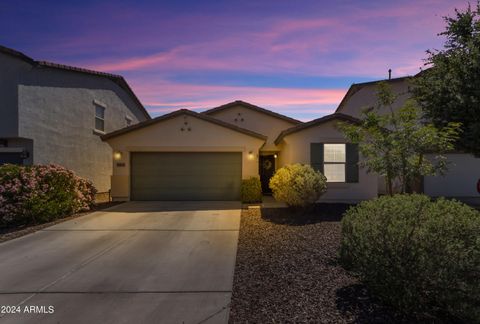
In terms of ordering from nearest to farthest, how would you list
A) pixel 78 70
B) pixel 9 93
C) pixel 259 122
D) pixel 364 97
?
pixel 9 93 → pixel 78 70 → pixel 259 122 → pixel 364 97

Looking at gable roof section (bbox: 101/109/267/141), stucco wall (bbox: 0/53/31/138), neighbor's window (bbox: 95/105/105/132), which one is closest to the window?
gable roof section (bbox: 101/109/267/141)

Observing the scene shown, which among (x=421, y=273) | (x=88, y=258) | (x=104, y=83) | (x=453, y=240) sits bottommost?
(x=88, y=258)

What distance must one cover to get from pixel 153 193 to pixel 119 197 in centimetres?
145

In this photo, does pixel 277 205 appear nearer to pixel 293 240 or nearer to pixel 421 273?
pixel 293 240

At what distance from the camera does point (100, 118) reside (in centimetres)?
2033

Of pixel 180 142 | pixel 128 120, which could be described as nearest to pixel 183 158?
pixel 180 142

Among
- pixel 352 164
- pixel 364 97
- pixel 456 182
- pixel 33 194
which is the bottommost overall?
pixel 33 194

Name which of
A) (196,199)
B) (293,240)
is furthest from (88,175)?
(293,240)

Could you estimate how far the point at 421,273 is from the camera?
14.7 ft

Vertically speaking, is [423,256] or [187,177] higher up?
[187,177]

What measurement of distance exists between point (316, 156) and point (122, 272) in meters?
10.1

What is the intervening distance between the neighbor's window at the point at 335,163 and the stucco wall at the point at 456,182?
18.8 ft

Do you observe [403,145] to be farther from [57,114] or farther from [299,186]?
[57,114]

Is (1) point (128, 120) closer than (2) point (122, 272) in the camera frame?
No
